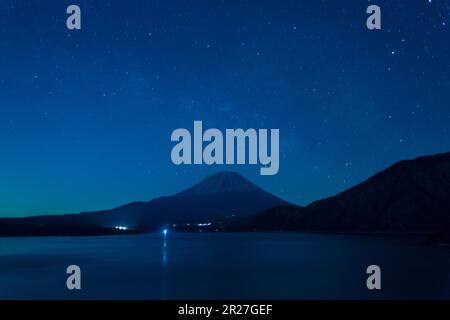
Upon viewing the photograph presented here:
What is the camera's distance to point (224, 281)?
40844mm

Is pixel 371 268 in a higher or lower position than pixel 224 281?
higher

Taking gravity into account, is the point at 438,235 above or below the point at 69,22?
below

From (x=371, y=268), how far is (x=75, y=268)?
6948 millimetres
